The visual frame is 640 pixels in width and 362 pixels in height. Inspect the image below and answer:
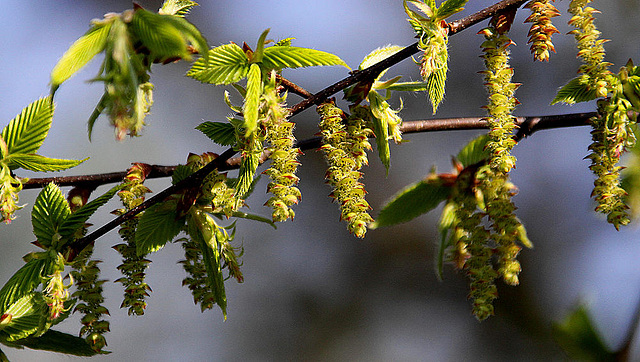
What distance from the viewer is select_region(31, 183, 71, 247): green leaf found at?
2.15 feet

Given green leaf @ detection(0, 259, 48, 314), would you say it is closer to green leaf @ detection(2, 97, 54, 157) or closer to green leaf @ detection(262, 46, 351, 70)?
green leaf @ detection(2, 97, 54, 157)

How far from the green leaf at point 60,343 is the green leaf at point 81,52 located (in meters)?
0.36

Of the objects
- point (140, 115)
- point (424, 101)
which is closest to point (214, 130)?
point (140, 115)

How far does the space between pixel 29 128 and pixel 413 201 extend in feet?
1.60

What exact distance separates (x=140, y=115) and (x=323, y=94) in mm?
192

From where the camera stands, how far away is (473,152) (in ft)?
2.78

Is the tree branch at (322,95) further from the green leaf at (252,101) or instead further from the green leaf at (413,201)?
the green leaf at (413,201)

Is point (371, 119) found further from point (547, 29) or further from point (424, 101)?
point (424, 101)

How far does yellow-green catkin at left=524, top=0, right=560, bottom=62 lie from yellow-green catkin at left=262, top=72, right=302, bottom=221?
0.86 feet

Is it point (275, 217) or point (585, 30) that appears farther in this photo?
point (585, 30)

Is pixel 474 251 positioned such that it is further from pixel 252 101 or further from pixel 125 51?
pixel 125 51

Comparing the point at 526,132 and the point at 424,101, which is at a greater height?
the point at 424,101

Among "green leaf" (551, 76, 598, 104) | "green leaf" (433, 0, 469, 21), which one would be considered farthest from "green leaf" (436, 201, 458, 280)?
"green leaf" (433, 0, 469, 21)

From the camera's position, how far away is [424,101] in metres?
2.61
